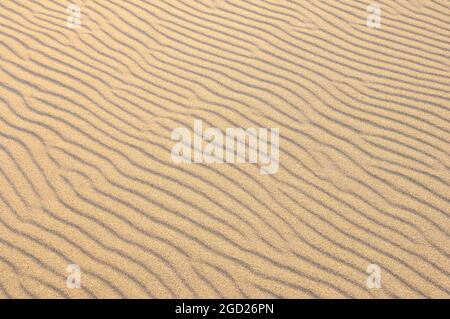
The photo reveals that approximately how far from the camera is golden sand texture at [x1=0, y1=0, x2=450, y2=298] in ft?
13.1

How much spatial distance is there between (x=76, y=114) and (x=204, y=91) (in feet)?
3.89

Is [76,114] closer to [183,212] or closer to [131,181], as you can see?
[131,181]

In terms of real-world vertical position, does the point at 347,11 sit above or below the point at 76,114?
above

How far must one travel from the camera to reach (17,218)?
4277 mm

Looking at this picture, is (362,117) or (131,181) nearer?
(131,181)

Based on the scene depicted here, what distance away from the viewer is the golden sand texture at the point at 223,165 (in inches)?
157

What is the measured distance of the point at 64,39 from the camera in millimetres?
6234

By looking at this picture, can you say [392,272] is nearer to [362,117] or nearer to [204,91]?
[362,117]

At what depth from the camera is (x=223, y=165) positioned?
15.7ft

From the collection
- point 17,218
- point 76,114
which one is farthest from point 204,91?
point 17,218
